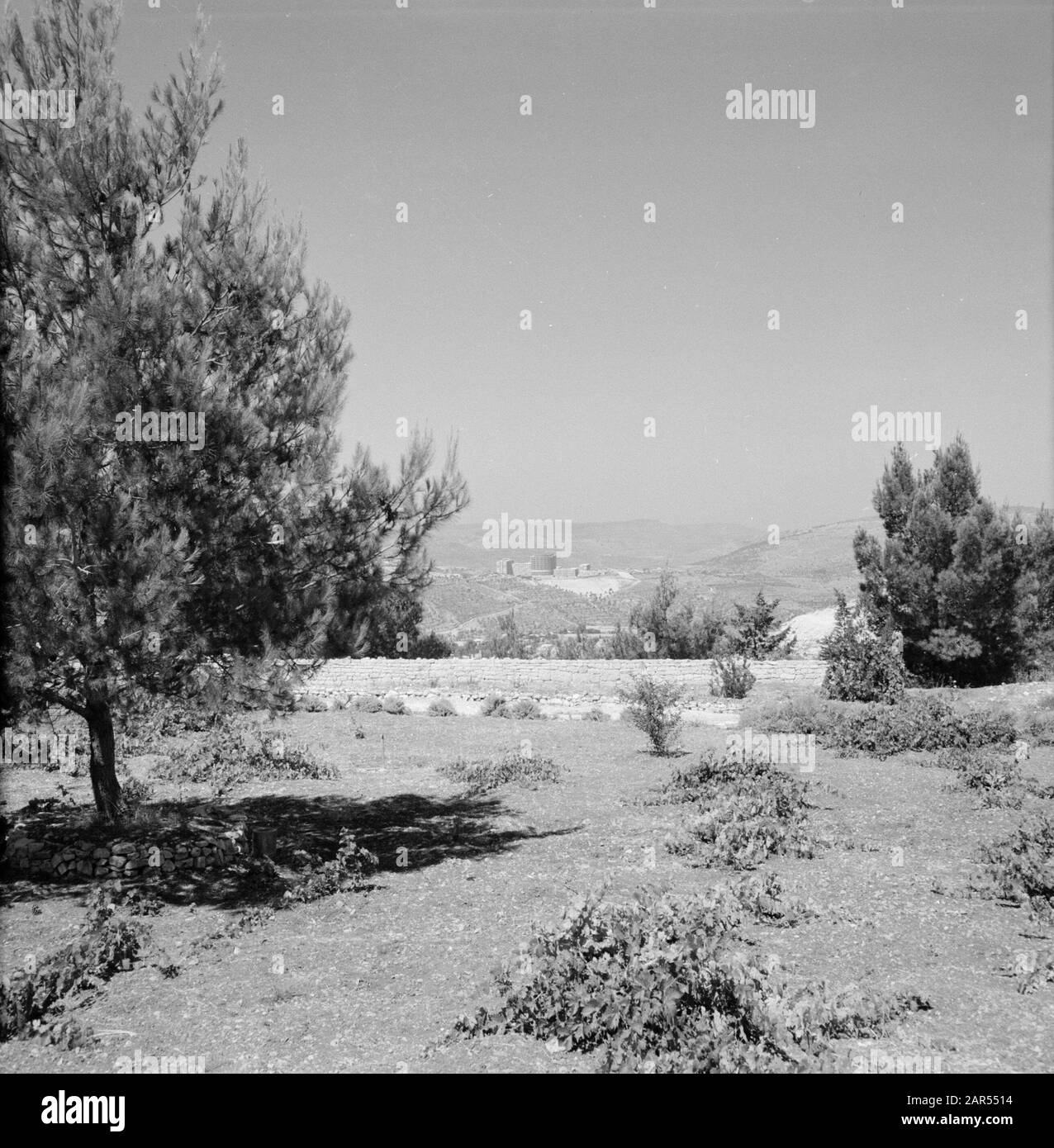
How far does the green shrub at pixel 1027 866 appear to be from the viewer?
6359mm

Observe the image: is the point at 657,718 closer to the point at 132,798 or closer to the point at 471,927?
the point at 132,798

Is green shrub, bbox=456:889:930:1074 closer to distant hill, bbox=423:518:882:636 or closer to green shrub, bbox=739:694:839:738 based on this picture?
green shrub, bbox=739:694:839:738

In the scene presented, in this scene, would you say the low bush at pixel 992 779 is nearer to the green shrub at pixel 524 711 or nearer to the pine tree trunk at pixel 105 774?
the green shrub at pixel 524 711

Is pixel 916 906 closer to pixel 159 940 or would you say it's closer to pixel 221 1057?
pixel 221 1057

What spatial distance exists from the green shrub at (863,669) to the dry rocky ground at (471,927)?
5669mm

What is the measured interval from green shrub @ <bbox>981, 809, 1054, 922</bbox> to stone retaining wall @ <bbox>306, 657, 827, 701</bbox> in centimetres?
1302

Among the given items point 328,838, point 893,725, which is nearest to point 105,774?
point 328,838

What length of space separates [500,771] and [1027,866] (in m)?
6.35

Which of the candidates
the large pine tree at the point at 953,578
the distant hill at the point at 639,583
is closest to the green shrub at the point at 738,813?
the large pine tree at the point at 953,578

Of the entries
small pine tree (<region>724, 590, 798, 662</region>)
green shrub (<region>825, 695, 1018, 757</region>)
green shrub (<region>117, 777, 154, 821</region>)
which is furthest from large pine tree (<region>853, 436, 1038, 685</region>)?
green shrub (<region>117, 777, 154, 821</region>)

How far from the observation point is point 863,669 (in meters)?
17.3

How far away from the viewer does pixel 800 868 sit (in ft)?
24.3
